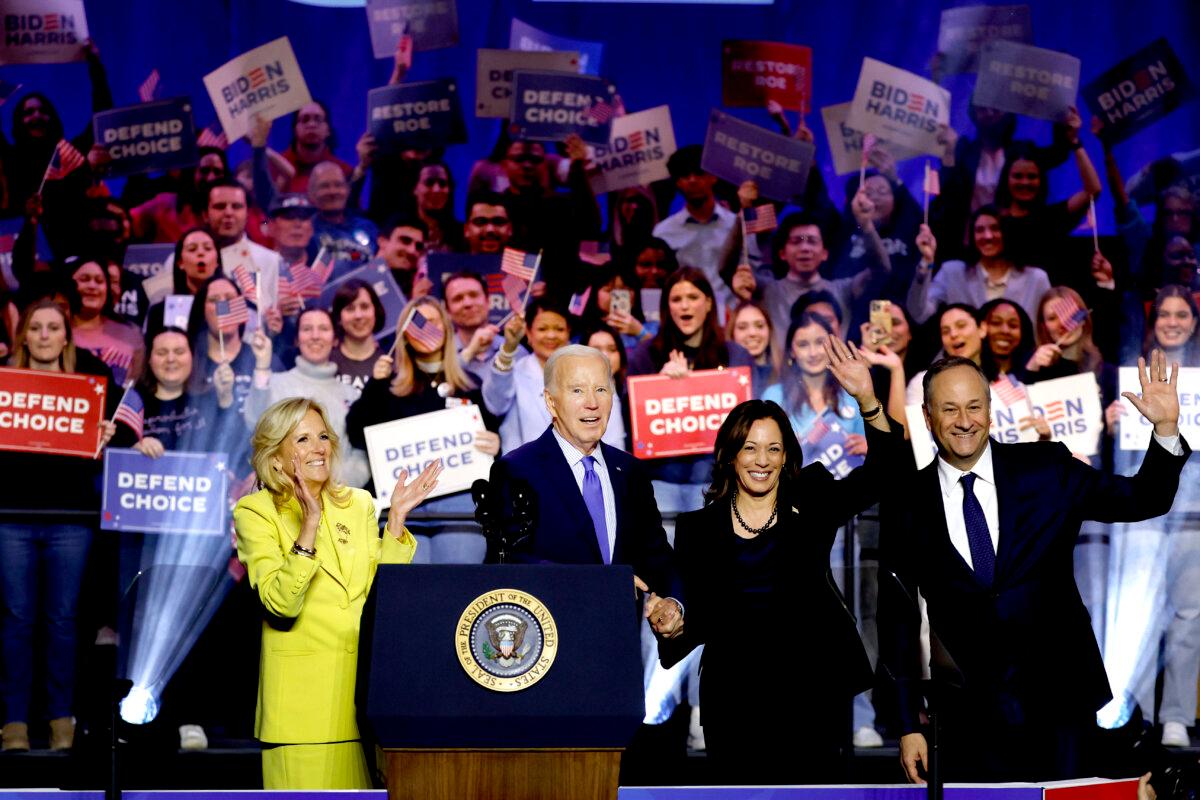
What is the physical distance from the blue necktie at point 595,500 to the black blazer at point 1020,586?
1.95ft

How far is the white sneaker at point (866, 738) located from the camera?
5316 millimetres

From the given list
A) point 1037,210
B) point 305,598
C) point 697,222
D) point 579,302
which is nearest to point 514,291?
point 579,302

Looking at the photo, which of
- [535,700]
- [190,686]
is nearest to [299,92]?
[190,686]

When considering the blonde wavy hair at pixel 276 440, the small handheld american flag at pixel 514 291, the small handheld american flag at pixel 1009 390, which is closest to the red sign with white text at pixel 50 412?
the small handheld american flag at pixel 514 291

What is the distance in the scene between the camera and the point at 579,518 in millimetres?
2992

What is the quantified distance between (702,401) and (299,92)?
211 cm

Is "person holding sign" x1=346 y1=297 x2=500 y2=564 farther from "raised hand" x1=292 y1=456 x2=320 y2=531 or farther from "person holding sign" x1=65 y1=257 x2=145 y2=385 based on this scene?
"raised hand" x1=292 y1=456 x2=320 y2=531

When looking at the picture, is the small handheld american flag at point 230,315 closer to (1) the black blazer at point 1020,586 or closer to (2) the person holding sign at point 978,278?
(2) the person holding sign at point 978,278

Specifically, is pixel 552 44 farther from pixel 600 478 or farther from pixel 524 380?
pixel 600 478

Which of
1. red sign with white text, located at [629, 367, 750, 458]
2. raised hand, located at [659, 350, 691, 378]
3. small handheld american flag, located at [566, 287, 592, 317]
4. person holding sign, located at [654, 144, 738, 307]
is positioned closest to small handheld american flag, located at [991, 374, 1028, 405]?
red sign with white text, located at [629, 367, 750, 458]

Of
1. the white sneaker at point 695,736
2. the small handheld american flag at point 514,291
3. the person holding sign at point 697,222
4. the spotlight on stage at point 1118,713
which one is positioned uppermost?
the person holding sign at point 697,222

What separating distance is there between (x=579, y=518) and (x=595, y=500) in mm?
68

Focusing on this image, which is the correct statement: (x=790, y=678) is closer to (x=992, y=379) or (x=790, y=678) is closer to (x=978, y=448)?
(x=978, y=448)

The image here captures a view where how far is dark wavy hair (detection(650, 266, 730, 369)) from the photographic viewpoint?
5762 millimetres
